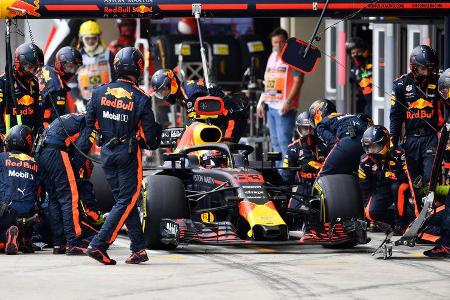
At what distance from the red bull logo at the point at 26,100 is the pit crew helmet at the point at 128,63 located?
313 centimetres

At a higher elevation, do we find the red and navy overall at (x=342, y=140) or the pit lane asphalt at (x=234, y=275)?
the red and navy overall at (x=342, y=140)

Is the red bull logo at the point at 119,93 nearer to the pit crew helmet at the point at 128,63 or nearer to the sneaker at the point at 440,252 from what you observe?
the pit crew helmet at the point at 128,63

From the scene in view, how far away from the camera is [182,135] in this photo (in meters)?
16.5

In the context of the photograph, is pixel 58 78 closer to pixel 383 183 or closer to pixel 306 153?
pixel 306 153

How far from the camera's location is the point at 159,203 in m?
14.5

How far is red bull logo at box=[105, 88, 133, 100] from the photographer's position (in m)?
13.6

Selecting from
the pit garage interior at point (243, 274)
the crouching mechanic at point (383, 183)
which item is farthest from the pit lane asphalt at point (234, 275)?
the crouching mechanic at point (383, 183)

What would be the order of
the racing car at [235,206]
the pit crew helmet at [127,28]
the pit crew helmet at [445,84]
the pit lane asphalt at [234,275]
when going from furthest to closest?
the pit crew helmet at [127,28], the pit crew helmet at [445,84], the racing car at [235,206], the pit lane asphalt at [234,275]

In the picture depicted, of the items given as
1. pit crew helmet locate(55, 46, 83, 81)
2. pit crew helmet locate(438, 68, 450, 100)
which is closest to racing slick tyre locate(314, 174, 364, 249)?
pit crew helmet locate(438, 68, 450, 100)

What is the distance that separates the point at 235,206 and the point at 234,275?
2.00m

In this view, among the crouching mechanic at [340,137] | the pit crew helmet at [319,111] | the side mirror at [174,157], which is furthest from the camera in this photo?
the pit crew helmet at [319,111]

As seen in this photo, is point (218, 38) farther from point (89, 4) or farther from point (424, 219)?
point (424, 219)

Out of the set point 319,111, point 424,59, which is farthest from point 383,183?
point 424,59

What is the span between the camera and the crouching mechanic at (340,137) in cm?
1684
